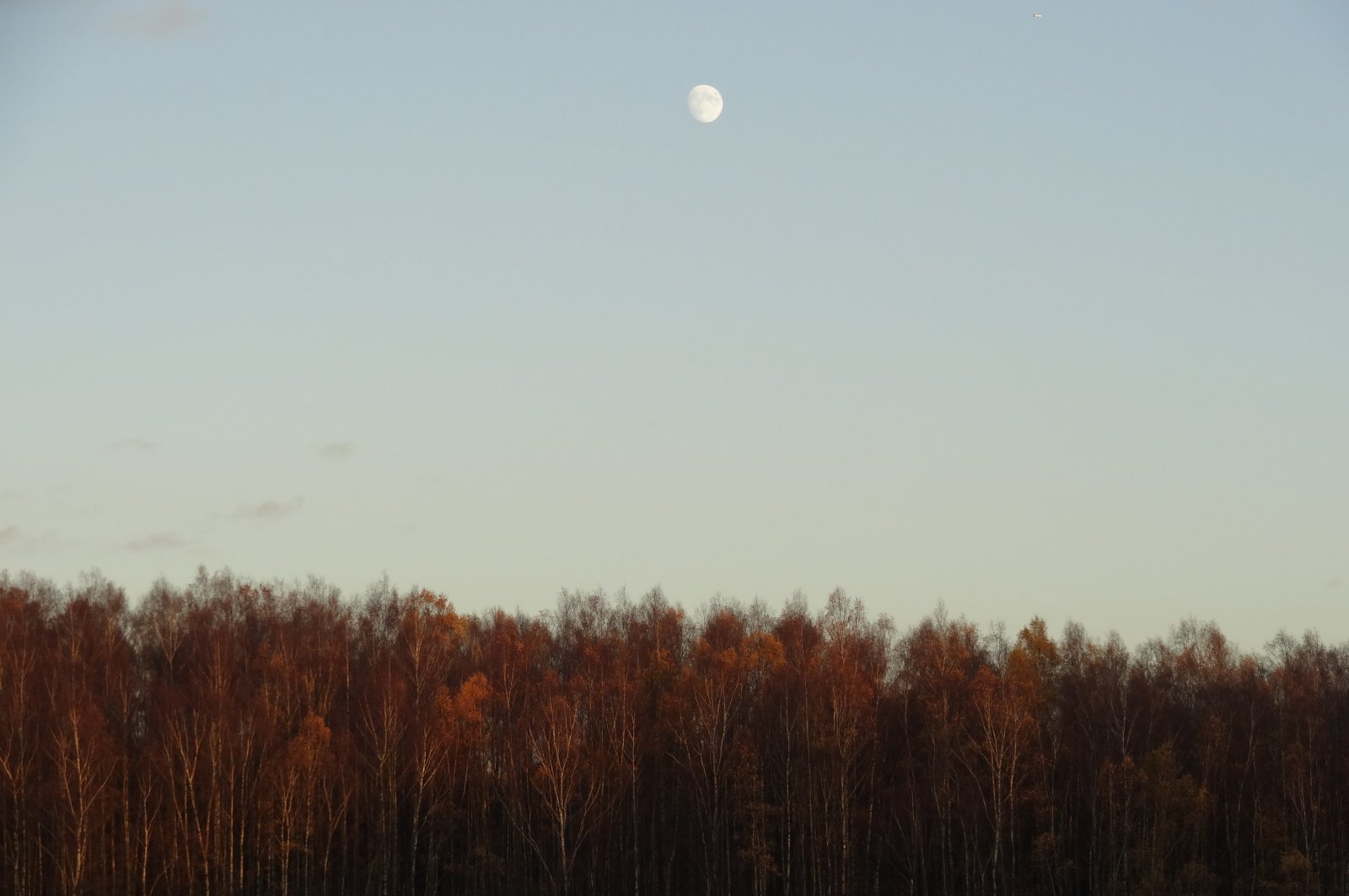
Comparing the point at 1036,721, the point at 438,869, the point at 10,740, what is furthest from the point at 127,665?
the point at 1036,721

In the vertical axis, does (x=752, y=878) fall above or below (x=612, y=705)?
below

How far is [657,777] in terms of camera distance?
251ft

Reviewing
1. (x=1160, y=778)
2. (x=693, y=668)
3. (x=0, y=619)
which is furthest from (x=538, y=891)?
(x=0, y=619)

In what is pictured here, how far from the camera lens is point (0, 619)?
277 feet

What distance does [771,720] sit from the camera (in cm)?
7512

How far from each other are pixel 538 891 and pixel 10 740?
25737mm

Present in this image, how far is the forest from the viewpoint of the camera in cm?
6662

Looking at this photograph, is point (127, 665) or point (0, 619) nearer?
point (127, 665)

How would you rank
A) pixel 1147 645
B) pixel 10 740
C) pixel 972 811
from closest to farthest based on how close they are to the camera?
1. pixel 10 740
2. pixel 972 811
3. pixel 1147 645

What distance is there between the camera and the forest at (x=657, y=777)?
6662cm

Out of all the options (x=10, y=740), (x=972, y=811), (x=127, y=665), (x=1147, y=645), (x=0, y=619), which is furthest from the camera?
(x=1147, y=645)

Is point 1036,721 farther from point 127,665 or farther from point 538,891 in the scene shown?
point 127,665

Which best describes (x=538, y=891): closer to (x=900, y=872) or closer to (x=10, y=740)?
(x=900, y=872)

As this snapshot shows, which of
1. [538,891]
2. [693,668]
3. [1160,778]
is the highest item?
[693,668]
